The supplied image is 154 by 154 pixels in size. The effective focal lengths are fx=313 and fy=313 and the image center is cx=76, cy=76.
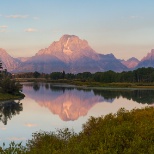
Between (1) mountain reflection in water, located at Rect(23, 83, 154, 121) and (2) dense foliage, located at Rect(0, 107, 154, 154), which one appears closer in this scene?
(2) dense foliage, located at Rect(0, 107, 154, 154)

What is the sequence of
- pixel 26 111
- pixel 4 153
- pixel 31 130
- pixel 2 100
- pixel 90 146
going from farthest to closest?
pixel 2 100
pixel 26 111
pixel 31 130
pixel 90 146
pixel 4 153

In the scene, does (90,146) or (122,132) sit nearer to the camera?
(90,146)

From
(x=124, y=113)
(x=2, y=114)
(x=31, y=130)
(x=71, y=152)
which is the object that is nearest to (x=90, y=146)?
(x=71, y=152)

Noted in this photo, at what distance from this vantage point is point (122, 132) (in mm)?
21922

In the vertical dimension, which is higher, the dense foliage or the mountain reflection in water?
the dense foliage

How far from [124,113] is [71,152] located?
1727 cm

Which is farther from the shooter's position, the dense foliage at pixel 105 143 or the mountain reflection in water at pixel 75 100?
the mountain reflection in water at pixel 75 100

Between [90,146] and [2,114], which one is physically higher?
[90,146]

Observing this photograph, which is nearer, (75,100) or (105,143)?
(105,143)

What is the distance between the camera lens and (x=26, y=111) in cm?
7625

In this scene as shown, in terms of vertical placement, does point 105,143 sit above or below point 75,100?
above

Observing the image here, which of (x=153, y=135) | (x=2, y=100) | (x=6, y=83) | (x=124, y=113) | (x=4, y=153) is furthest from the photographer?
(x=6, y=83)

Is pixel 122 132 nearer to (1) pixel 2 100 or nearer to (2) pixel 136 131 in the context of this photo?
(2) pixel 136 131

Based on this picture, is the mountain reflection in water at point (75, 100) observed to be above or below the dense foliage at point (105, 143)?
below
